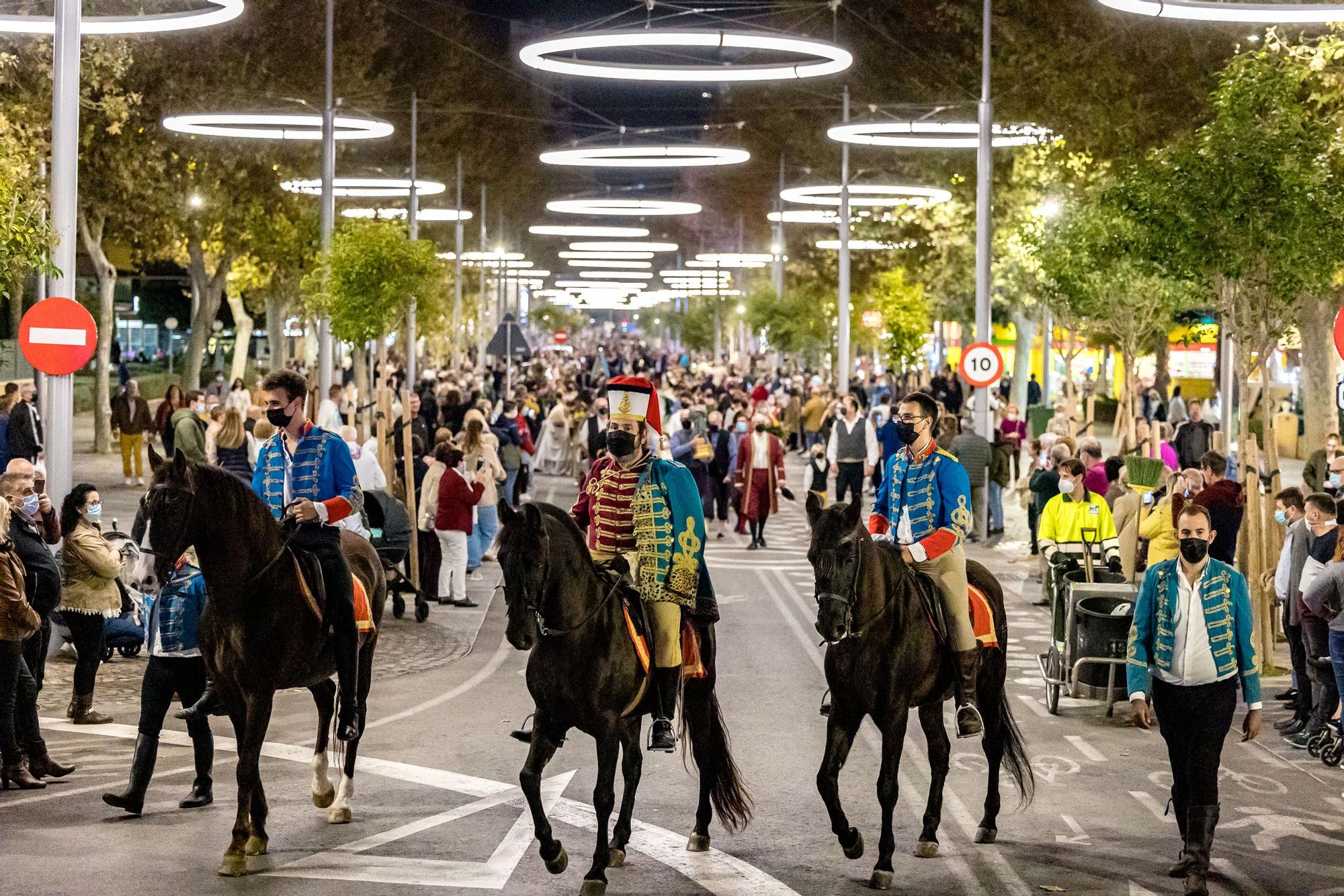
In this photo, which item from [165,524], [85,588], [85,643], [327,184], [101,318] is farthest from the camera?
[101,318]

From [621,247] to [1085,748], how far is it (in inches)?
2697

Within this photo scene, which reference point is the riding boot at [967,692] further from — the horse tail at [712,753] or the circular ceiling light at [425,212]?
the circular ceiling light at [425,212]

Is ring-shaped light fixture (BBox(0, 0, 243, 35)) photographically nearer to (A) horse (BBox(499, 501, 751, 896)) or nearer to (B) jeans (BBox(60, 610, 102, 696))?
(B) jeans (BBox(60, 610, 102, 696))

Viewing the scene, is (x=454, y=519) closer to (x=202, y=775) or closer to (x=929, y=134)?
(x=202, y=775)

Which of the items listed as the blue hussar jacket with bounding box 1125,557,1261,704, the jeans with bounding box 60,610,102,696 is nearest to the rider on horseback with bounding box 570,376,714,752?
the blue hussar jacket with bounding box 1125,557,1261,704

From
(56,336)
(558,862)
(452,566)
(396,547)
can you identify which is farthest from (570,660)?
(452,566)

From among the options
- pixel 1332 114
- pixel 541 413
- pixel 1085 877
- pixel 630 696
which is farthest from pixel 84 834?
pixel 541 413

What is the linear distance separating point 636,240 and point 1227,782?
72.8m

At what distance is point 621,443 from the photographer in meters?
9.55

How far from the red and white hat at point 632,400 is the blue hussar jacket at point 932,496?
1.45 meters

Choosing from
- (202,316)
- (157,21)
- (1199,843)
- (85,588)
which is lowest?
(1199,843)

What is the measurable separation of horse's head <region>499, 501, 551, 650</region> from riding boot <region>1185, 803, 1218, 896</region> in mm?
3432

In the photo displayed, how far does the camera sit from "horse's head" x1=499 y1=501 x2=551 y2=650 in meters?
Result: 8.41

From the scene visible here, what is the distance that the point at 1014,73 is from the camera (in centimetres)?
3192
